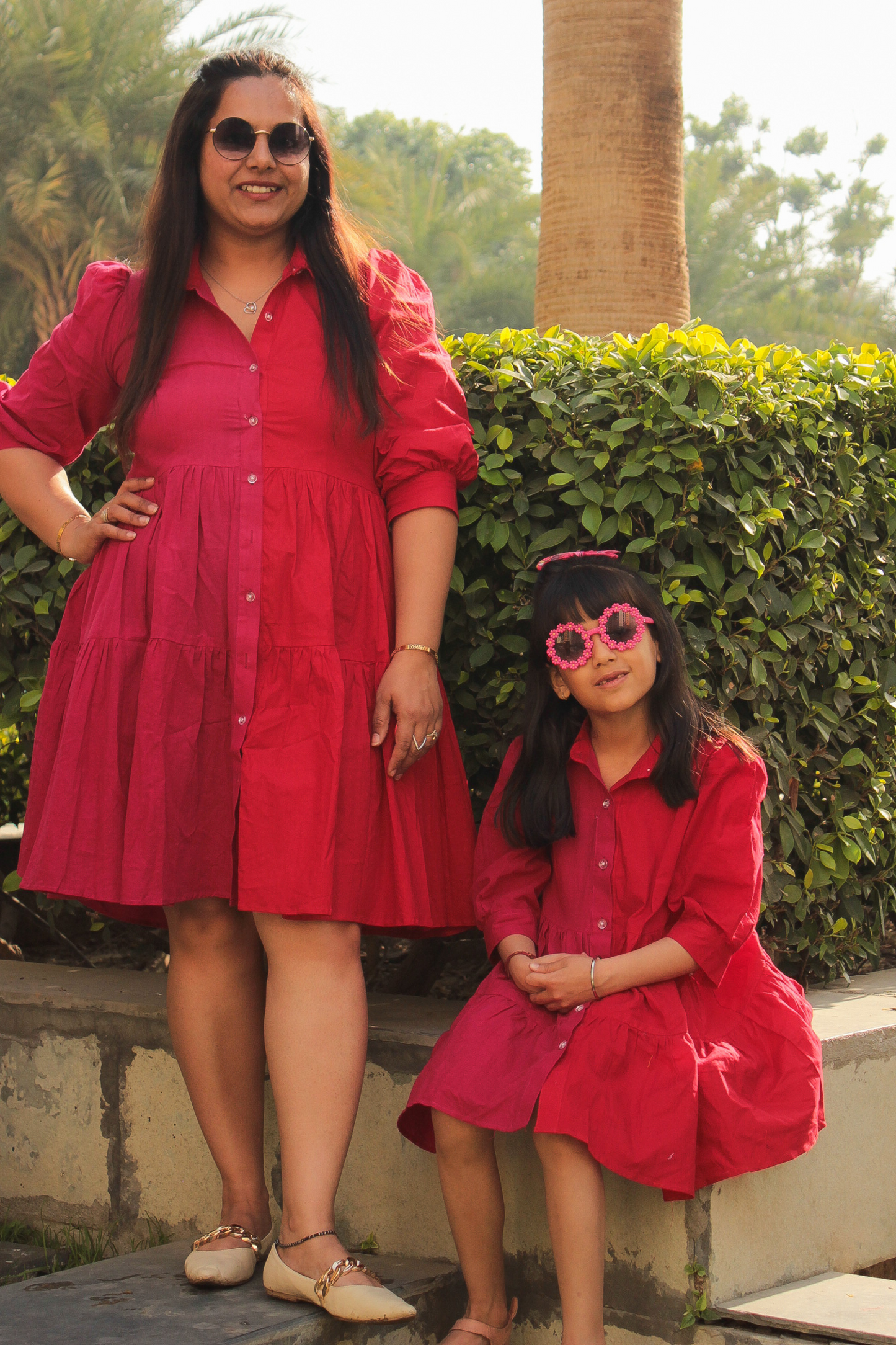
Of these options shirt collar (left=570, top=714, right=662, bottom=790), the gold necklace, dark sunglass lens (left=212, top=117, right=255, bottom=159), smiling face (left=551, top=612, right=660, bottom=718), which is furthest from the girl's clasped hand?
dark sunglass lens (left=212, top=117, right=255, bottom=159)

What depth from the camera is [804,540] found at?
299 centimetres

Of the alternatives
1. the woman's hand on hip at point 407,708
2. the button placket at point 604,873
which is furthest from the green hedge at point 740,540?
the woman's hand on hip at point 407,708

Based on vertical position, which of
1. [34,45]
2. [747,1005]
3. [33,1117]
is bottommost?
[33,1117]

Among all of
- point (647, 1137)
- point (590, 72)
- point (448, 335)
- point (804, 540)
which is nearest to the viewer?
point (647, 1137)

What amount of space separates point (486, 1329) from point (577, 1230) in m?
0.29

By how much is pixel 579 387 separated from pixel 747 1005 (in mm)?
1310

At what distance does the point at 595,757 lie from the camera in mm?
2617

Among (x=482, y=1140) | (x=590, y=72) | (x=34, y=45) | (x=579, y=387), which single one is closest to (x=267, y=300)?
(x=579, y=387)

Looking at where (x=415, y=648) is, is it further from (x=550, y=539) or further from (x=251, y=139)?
(x=251, y=139)

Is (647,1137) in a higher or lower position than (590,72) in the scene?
lower

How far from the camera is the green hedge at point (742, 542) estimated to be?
2.85 meters

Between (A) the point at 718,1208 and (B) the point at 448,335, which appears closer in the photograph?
(A) the point at 718,1208

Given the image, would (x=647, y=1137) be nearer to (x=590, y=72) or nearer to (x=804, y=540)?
(x=804, y=540)

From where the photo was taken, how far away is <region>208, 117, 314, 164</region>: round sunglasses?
96.2 inches
